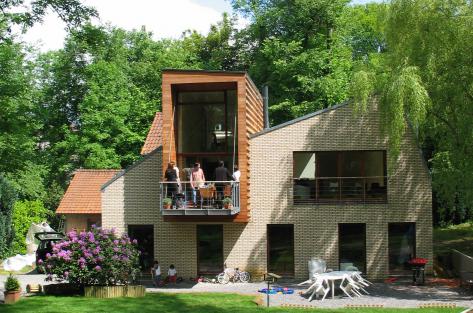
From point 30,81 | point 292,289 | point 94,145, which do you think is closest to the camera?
point 292,289

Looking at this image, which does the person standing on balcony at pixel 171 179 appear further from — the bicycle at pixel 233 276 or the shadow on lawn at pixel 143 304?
the shadow on lawn at pixel 143 304

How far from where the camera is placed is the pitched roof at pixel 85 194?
31.9 meters

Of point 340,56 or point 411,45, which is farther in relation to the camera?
point 340,56

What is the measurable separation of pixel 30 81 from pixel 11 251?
50.1 ft

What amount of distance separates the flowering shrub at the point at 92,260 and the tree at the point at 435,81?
9.09 metres

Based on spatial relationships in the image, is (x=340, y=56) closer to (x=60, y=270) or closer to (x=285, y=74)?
(x=285, y=74)

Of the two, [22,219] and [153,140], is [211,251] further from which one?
[22,219]

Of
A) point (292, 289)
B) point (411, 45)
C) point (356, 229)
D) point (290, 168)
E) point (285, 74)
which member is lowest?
point (292, 289)

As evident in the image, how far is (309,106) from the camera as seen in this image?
121ft

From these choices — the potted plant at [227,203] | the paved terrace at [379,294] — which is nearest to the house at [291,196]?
the paved terrace at [379,294]

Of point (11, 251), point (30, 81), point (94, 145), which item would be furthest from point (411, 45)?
point (30, 81)

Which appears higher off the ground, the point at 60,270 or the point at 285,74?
the point at 285,74

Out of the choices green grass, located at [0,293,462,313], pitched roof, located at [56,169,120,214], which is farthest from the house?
pitched roof, located at [56,169,120,214]

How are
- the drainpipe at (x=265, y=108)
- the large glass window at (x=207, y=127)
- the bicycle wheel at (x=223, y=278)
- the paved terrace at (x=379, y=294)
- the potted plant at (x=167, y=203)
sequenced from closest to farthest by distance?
the paved terrace at (x=379, y=294), the potted plant at (x=167, y=203), the bicycle wheel at (x=223, y=278), the large glass window at (x=207, y=127), the drainpipe at (x=265, y=108)
